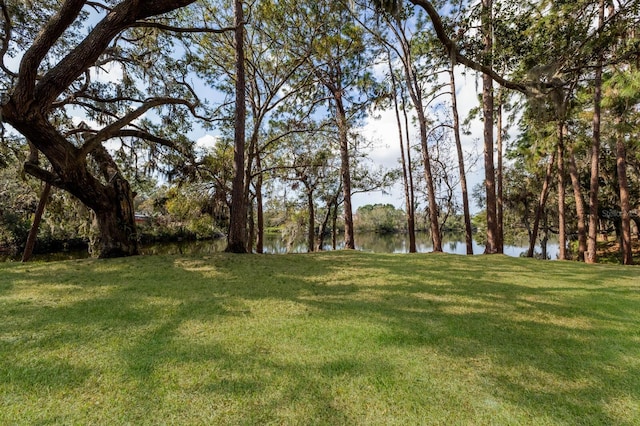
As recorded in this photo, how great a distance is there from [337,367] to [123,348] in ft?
4.98

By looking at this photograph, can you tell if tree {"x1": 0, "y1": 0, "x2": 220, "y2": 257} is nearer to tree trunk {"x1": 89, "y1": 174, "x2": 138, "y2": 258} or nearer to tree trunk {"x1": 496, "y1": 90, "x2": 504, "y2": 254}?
tree trunk {"x1": 89, "y1": 174, "x2": 138, "y2": 258}

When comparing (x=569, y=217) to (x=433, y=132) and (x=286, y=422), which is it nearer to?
(x=433, y=132)

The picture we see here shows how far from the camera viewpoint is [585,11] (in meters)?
5.62

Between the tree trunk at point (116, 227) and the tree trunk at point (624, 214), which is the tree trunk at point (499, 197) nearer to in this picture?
the tree trunk at point (624, 214)

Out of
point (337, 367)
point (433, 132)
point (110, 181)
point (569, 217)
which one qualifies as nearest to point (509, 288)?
point (337, 367)

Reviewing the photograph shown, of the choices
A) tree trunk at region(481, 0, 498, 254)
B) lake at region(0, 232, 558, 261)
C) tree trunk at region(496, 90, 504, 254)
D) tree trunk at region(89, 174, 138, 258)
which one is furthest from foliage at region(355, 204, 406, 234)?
tree trunk at region(89, 174, 138, 258)

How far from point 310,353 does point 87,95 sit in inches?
327

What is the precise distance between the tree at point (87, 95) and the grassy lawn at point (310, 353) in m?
2.02

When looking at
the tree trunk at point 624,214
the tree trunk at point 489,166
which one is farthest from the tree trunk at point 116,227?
the tree trunk at point 624,214

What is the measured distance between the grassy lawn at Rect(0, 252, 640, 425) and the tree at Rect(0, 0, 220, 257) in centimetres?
202

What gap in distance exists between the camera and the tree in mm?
3809

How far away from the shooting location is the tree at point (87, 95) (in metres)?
3.81

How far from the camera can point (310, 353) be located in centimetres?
206

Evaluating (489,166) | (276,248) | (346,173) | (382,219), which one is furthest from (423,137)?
(382,219)
